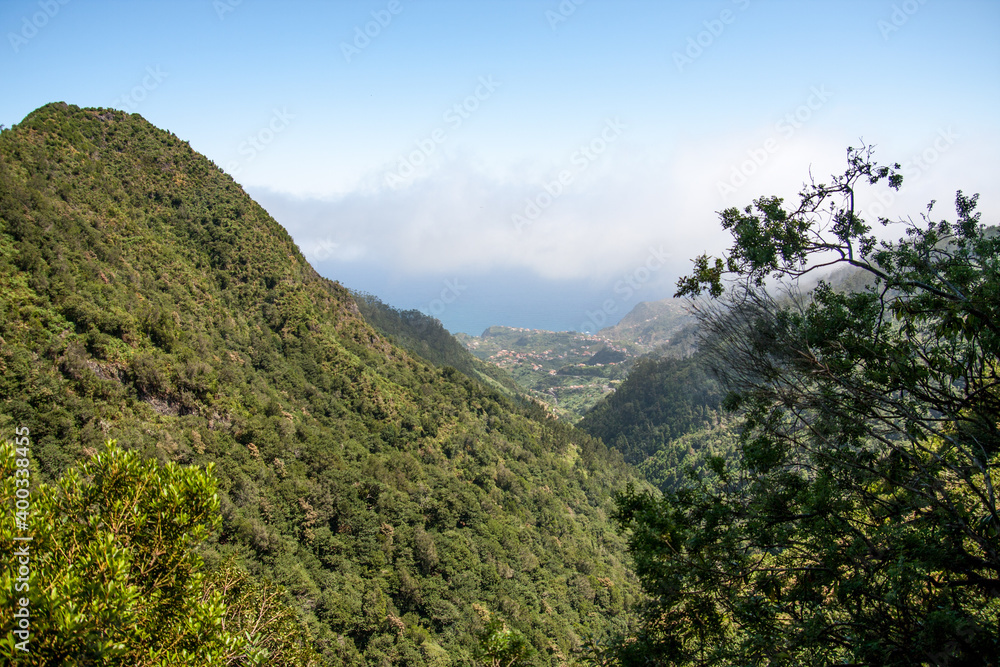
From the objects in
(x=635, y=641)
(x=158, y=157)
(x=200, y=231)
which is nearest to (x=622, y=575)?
(x=635, y=641)

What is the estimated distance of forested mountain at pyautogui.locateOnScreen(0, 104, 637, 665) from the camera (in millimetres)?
22047

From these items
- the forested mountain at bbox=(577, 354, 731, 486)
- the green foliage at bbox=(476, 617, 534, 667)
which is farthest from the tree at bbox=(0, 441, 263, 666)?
the forested mountain at bbox=(577, 354, 731, 486)

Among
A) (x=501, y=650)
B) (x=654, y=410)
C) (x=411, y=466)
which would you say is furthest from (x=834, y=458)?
(x=654, y=410)

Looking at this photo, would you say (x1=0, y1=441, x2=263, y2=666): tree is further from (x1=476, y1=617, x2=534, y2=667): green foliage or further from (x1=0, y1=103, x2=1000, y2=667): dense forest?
(x1=476, y1=617, x2=534, y2=667): green foliage

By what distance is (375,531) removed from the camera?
104ft

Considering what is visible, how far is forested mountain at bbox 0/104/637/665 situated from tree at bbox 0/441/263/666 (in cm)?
11

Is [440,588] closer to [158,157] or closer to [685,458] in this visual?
[158,157]

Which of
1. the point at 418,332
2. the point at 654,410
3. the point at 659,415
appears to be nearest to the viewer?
the point at 659,415

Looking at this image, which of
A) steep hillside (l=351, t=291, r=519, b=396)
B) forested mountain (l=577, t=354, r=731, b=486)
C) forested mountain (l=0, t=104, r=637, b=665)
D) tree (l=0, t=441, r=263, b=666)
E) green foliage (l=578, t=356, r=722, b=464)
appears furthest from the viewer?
green foliage (l=578, t=356, r=722, b=464)

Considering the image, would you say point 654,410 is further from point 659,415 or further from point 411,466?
point 411,466

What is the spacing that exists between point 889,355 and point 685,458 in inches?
3964

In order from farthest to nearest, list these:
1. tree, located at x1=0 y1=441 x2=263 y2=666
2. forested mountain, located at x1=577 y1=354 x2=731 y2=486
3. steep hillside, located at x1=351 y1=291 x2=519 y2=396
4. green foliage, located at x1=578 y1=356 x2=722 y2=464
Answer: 1. green foliage, located at x1=578 y1=356 x2=722 y2=464
2. forested mountain, located at x1=577 y1=354 x2=731 y2=486
3. steep hillside, located at x1=351 y1=291 x2=519 y2=396
4. tree, located at x1=0 y1=441 x2=263 y2=666

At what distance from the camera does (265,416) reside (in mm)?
33281

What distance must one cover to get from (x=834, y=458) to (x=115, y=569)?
978 centimetres
